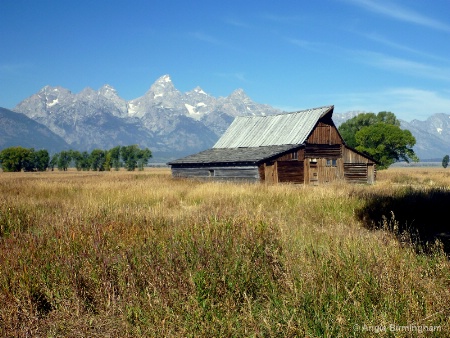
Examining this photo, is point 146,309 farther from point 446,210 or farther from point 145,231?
point 446,210

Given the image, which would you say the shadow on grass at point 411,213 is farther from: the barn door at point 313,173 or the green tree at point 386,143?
the green tree at point 386,143

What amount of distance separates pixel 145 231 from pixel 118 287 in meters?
2.13

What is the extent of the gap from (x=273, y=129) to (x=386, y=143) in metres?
25.5

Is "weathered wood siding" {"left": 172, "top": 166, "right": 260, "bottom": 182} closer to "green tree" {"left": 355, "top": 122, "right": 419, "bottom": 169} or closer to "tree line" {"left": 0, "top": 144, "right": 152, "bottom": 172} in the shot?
"green tree" {"left": 355, "top": 122, "right": 419, "bottom": 169}

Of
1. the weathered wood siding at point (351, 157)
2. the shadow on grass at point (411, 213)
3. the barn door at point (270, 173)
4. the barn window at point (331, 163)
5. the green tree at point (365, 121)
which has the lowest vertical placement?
the shadow on grass at point (411, 213)

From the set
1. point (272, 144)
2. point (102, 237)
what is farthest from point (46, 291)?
point (272, 144)

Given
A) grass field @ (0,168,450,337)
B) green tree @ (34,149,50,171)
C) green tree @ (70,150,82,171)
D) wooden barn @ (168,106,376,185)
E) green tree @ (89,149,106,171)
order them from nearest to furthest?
1. grass field @ (0,168,450,337)
2. wooden barn @ (168,106,376,185)
3. green tree @ (34,149,50,171)
4. green tree @ (89,149,106,171)
5. green tree @ (70,150,82,171)

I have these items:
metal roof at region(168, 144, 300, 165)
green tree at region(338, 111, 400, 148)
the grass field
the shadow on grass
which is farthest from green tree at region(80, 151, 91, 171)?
the grass field

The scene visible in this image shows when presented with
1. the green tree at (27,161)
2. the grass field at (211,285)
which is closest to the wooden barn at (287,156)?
the grass field at (211,285)

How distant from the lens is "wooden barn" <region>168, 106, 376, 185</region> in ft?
99.5

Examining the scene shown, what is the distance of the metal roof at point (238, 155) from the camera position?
29.7m

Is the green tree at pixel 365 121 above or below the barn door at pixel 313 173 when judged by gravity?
above

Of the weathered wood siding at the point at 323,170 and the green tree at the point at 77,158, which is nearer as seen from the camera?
the weathered wood siding at the point at 323,170

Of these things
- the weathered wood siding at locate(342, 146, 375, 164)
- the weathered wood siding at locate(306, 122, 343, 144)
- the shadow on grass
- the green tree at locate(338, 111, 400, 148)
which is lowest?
the shadow on grass
